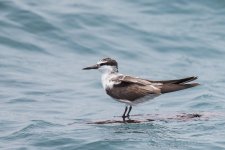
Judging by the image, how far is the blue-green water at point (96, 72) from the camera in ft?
50.0

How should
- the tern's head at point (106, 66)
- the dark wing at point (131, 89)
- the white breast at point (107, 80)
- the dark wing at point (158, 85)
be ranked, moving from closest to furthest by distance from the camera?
the dark wing at point (158, 85)
the dark wing at point (131, 89)
the white breast at point (107, 80)
the tern's head at point (106, 66)

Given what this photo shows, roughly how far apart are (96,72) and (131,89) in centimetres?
732

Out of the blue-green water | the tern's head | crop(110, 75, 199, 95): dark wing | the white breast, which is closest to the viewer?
the blue-green water

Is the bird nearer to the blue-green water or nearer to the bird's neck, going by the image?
the bird's neck

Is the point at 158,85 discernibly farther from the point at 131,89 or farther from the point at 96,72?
the point at 96,72

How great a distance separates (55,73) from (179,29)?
5881 mm

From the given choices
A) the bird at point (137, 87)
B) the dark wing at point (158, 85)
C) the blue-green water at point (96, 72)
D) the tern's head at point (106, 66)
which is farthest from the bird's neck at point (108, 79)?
the blue-green water at point (96, 72)

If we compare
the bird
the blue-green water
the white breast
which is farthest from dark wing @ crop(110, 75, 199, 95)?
the blue-green water

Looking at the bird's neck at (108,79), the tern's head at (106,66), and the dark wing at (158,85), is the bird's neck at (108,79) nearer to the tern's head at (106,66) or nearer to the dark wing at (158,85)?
the tern's head at (106,66)

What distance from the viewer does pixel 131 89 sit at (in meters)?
16.7

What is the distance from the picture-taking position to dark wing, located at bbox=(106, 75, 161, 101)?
1652 cm

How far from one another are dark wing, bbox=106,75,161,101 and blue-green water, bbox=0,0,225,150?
738mm

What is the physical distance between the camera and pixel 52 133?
15.5 m

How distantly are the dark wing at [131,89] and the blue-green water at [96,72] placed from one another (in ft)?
2.42
